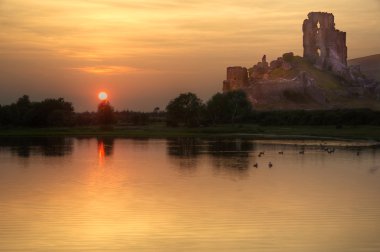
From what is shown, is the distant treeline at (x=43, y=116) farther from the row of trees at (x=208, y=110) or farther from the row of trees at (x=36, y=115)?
the row of trees at (x=208, y=110)

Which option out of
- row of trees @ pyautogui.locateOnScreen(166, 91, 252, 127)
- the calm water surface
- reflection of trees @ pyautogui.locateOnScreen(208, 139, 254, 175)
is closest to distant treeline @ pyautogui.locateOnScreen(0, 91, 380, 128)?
row of trees @ pyautogui.locateOnScreen(166, 91, 252, 127)

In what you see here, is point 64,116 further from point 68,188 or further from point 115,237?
point 115,237

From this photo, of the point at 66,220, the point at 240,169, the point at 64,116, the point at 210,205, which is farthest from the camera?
the point at 64,116

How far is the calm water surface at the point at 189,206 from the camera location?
17453 millimetres

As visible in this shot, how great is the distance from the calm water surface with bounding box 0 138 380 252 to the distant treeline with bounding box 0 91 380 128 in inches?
2675

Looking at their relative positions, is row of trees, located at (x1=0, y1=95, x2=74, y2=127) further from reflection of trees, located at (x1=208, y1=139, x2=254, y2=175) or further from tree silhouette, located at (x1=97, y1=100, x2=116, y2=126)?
reflection of trees, located at (x1=208, y1=139, x2=254, y2=175)

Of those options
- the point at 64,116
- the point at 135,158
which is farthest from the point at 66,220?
the point at 64,116

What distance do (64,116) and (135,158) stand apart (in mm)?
70200

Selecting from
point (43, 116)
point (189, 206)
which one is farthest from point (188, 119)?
point (189, 206)

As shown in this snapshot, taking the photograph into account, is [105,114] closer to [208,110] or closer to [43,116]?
[43,116]

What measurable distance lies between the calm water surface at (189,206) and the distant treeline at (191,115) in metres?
67.9

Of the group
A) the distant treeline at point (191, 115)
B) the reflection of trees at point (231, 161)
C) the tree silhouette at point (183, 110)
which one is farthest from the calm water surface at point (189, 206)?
the tree silhouette at point (183, 110)

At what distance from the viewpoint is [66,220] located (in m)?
20.3

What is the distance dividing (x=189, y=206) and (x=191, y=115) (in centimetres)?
9150
